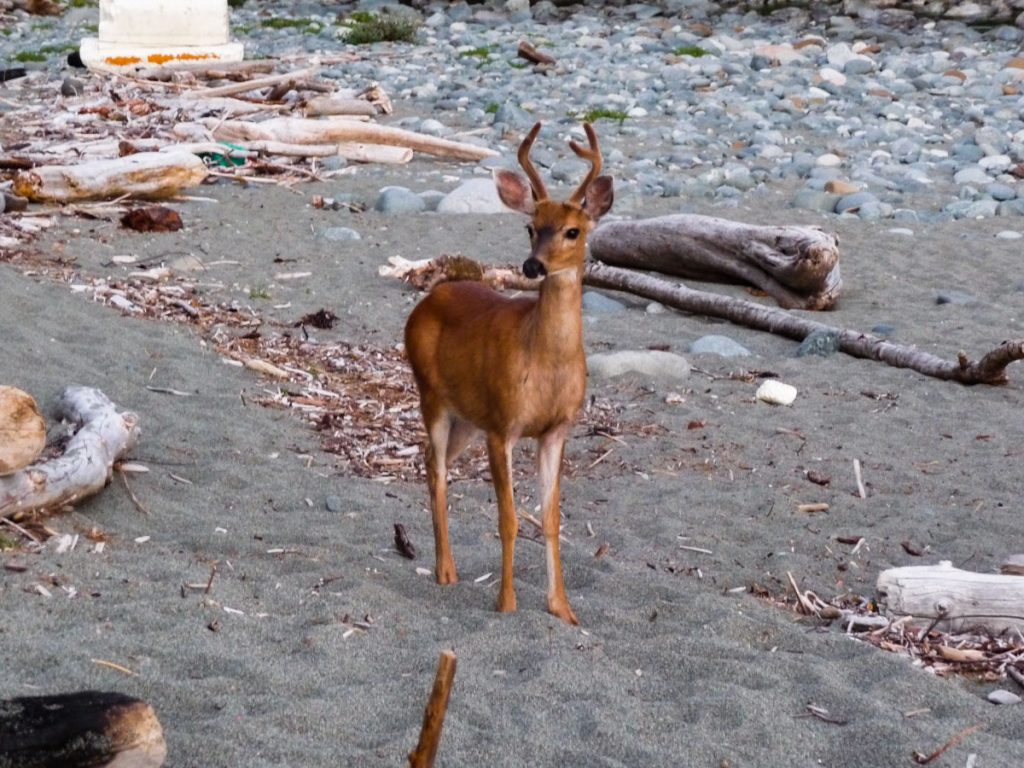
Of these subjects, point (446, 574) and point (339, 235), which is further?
point (339, 235)

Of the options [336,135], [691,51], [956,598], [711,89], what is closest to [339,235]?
[336,135]

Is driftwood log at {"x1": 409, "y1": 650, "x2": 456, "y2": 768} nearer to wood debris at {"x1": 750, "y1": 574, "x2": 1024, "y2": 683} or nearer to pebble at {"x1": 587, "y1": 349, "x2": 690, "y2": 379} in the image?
wood debris at {"x1": 750, "y1": 574, "x2": 1024, "y2": 683}

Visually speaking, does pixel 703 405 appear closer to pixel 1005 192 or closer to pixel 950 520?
pixel 950 520

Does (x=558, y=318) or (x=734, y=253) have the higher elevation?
(x=558, y=318)

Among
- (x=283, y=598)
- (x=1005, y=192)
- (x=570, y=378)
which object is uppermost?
(x=570, y=378)

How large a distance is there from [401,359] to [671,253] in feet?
9.97

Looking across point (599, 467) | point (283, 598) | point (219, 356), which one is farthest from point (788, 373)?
point (283, 598)

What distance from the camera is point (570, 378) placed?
543 cm

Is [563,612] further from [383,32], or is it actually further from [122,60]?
[383,32]

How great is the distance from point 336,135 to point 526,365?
10.5 m

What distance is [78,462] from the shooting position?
5.82 meters

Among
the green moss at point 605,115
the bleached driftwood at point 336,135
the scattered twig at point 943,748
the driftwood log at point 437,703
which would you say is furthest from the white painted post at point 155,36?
the driftwood log at point 437,703

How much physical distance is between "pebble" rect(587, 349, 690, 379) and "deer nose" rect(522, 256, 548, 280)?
3642 mm

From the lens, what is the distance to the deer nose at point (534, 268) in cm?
520
